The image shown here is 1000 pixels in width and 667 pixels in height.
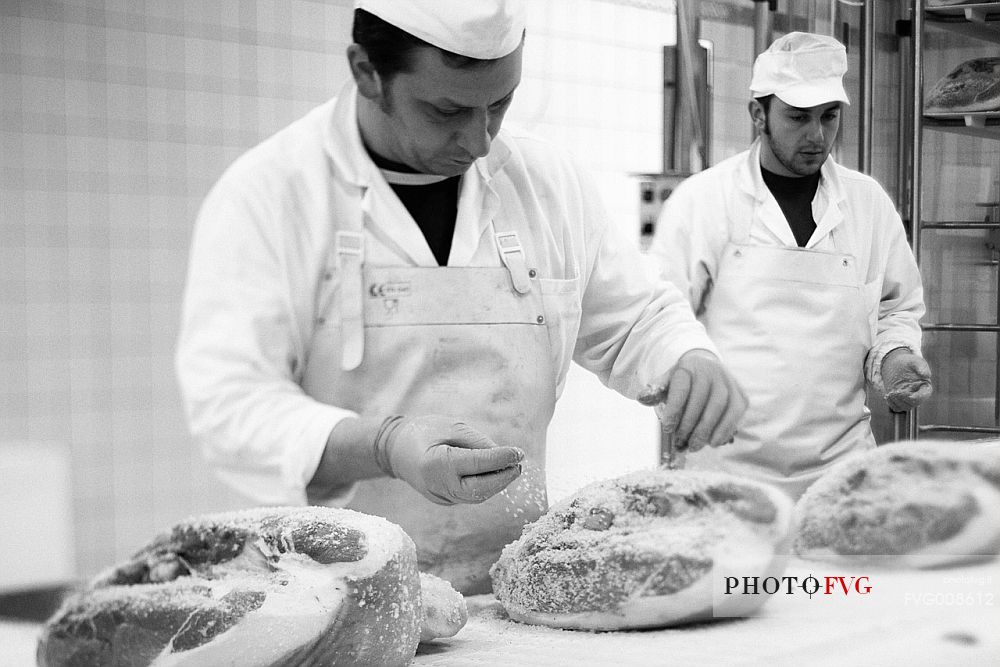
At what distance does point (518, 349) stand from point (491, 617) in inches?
12.9

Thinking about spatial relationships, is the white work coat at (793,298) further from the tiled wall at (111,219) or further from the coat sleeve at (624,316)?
the tiled wall at (111,219)

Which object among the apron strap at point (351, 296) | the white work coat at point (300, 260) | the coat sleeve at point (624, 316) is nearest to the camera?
the white work coat at point (300, 260)

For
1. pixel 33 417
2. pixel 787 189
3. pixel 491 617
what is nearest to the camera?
pixel 33 417

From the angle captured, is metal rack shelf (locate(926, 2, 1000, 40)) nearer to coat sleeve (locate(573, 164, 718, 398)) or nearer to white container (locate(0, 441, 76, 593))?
coat sleeve (locate(573, 164, 718, 398))

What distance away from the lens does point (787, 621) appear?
1.25m

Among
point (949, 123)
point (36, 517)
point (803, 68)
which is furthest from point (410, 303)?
point (949, 123)

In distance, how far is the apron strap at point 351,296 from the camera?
3.97 feet

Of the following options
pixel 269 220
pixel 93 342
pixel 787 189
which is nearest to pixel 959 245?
pixel 787 189

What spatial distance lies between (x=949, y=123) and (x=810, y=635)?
2.67 feet

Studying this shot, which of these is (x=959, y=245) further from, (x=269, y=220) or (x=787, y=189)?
(x=269, y=220)

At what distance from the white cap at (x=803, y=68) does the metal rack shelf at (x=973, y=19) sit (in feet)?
0.60

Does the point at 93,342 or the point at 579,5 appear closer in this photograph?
the point at 93,342

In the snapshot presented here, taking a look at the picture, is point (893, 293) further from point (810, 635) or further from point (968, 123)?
Answer: point (810, 635)

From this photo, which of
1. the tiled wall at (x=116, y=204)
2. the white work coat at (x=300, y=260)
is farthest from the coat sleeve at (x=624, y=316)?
the tiled wall at (x=116, y=204)
